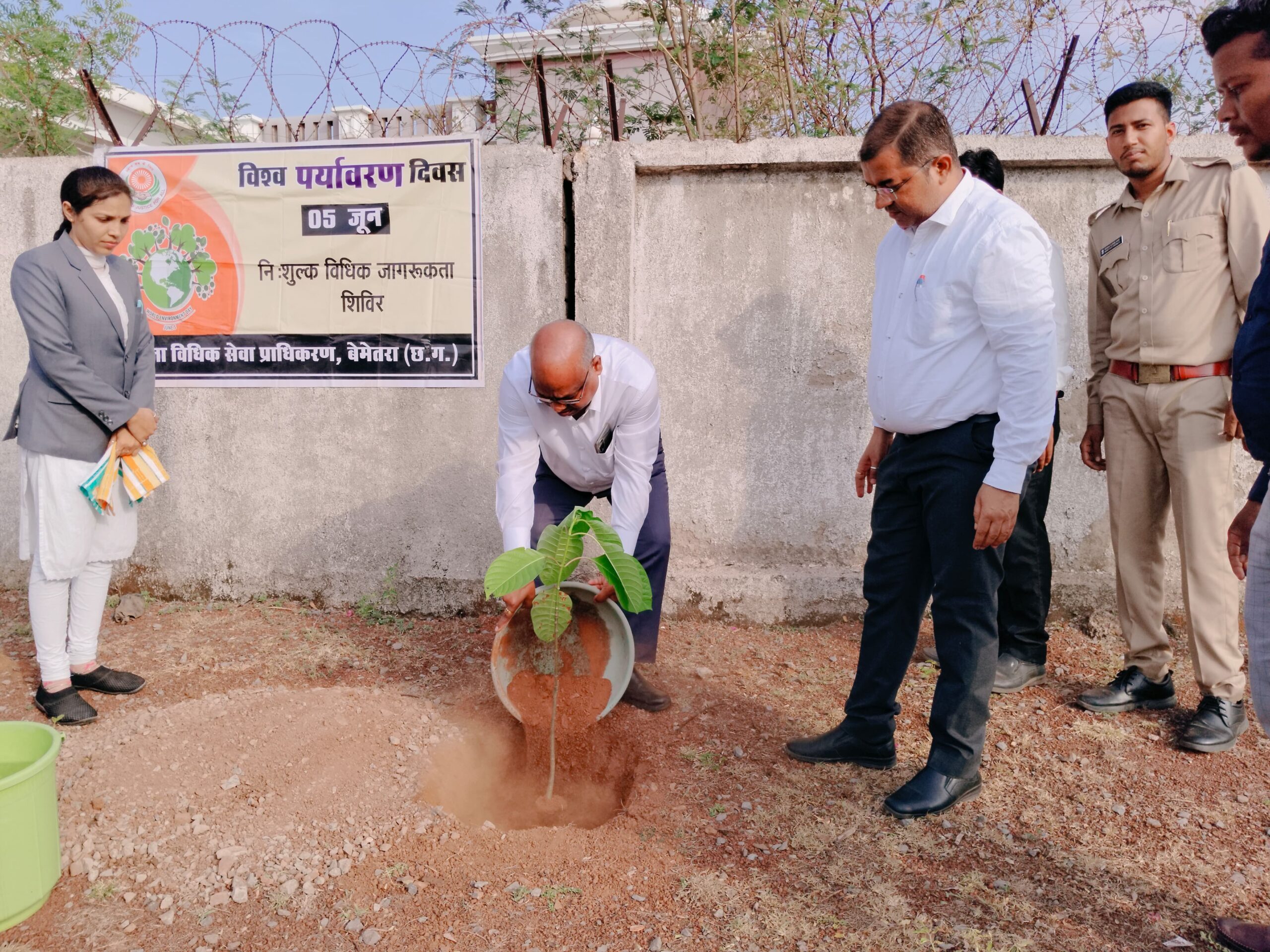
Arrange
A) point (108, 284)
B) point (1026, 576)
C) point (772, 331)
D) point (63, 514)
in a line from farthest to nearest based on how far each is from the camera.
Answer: point (772, 331)
point (1026, 576)
point (108, 284)
point (63, 514)

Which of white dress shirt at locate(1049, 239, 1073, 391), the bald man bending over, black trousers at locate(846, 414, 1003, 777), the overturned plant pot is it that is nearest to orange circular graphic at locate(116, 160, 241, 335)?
the bald man bending over

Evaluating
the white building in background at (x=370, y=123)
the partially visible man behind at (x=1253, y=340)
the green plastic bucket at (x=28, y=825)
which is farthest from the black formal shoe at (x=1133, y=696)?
the white building in background at (x=370, y=123)

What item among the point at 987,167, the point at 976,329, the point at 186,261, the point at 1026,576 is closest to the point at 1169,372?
the point at 1026,576

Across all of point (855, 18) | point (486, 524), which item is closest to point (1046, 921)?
point (486, 524)

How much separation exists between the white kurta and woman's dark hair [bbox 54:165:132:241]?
0.20 m

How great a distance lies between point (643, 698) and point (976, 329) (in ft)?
6.31

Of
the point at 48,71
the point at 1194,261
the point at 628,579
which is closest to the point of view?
the point at 628,579

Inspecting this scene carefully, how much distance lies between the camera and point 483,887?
2.52 metres

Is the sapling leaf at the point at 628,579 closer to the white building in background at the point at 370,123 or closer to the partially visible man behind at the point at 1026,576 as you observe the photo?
the partially visible man behind at the point at 1026,576

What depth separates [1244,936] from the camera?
2.22 m

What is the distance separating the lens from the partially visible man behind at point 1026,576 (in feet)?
12.0

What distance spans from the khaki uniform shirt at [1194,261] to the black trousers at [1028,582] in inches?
20.4

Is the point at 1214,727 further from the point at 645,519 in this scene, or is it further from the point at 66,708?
the point at 66,708

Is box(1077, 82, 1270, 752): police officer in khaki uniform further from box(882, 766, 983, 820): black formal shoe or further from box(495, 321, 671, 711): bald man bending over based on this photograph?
box(495, 321, 671, 711): bald man bending over
